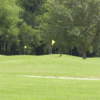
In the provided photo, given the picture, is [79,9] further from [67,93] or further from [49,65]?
[67,93]

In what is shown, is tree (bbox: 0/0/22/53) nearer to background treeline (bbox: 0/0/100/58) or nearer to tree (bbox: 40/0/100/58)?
background treeline (bbox: 0/0/100/58)

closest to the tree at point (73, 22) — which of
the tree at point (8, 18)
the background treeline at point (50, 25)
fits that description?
the background treeline at point (50, 25)

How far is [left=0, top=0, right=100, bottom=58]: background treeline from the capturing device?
212ft

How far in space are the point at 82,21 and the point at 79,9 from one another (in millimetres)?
1995

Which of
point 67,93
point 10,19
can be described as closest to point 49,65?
point 67,93

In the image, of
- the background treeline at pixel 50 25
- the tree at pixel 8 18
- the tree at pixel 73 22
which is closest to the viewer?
the tree at pixel 8 18

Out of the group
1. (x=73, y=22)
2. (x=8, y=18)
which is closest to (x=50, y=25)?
(x=73, y=22)

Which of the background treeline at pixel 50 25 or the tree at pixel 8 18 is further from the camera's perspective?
the background treeline at pixel 50 25

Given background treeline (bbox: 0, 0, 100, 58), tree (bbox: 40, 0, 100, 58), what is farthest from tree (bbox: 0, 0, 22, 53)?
tree (bbox: 40, 0, 100, 58)

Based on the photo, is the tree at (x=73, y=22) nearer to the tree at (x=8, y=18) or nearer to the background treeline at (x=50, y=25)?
the background treeline at (x=50, y=25)

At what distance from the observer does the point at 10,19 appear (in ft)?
211

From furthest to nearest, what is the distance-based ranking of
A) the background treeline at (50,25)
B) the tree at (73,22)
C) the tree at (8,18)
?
the tree at (73,22)
the background treeline at (50,25)
the tree at (8,18)

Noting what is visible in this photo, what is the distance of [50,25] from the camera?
6750cm

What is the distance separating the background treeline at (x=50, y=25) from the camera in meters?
64.8
